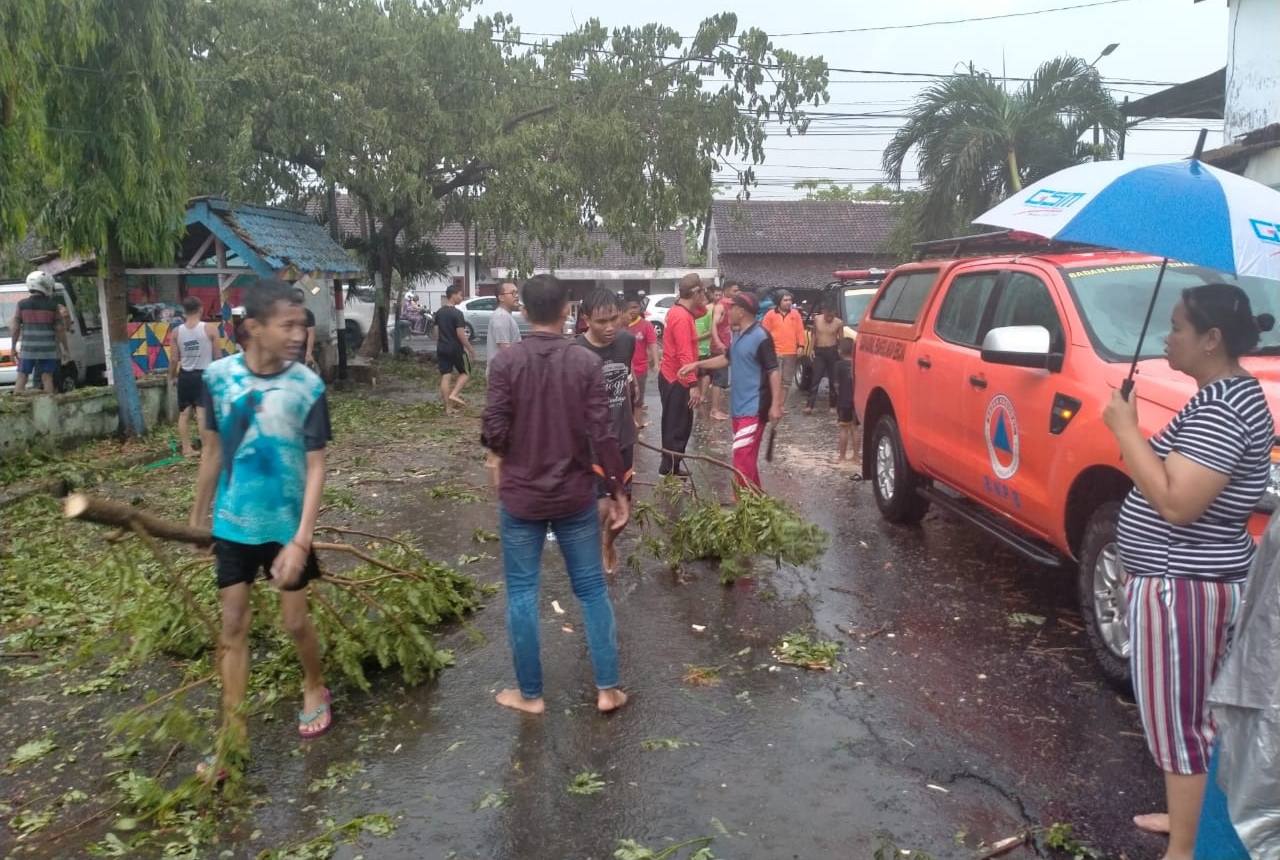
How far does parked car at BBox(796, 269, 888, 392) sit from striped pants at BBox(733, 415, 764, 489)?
8506 mm

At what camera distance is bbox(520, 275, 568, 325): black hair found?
171 inches

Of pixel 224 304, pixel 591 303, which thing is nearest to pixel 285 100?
pixel 224 304

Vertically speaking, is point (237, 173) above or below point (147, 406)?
above

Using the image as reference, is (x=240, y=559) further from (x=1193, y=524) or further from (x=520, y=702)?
(x=1193, y=524)

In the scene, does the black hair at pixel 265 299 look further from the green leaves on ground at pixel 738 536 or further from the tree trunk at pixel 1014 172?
the tree trunk at pixel 1014 172

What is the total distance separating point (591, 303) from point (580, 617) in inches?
68.5

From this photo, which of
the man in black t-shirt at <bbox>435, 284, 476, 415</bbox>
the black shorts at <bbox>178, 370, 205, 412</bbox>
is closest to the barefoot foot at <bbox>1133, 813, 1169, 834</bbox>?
the black shorts at <bbox>178, 370, 205, 412</bbox>

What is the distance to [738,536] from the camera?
659 centimetres

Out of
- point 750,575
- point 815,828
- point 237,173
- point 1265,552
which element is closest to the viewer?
point 1265,552

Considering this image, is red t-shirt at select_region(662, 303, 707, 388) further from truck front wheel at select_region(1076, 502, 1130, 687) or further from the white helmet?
the white helmet

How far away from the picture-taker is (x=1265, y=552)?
2.75 metres

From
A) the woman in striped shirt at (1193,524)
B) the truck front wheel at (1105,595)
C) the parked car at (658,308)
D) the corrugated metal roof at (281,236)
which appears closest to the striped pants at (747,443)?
the truck front wheel at (1105,595)

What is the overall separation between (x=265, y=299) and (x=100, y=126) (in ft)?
26.0

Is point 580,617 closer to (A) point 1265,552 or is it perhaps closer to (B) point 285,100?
(A) point 1265,552
